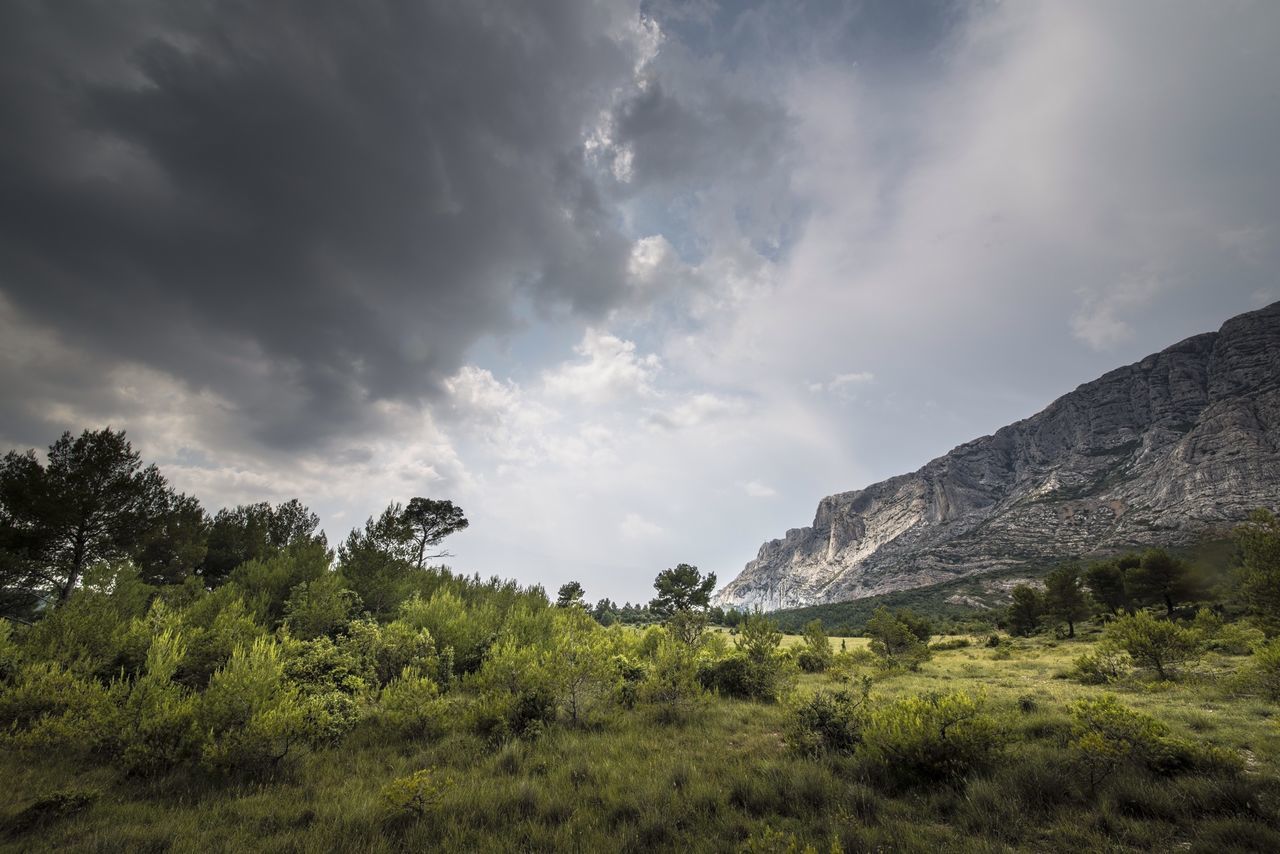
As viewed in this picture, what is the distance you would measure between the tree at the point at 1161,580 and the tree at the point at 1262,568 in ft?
111

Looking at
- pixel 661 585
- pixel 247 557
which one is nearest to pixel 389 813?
pixel 247 557

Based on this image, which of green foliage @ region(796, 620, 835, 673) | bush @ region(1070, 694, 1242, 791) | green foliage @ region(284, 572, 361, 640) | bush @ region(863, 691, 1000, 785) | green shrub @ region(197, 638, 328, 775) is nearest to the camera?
bush @ region(1070, 694, 1242, 791)

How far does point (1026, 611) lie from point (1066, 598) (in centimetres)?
555

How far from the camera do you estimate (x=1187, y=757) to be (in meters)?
7.33

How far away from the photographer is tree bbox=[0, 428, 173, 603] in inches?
880

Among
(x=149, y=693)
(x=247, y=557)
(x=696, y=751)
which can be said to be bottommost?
(x=696, y=751)

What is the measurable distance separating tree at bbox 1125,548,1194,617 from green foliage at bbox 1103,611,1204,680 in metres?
26.6

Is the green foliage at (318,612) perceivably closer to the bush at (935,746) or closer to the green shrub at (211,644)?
the green shrub at (211,644)

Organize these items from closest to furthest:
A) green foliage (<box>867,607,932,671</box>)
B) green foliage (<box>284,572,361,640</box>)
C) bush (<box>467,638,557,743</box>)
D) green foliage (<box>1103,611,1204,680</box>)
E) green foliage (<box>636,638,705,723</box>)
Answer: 1. bush (<box>467,638,557,743</box>)
2. green foliage (<box>636,638,705,723</box>)
3. green foliage (<box>1103,611,1204,680</box>)
4. green foliage (<box>284,572,361,640</box>)
5. green foliage (<box>867,607,932,671</box>)

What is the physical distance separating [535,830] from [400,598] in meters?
26.7

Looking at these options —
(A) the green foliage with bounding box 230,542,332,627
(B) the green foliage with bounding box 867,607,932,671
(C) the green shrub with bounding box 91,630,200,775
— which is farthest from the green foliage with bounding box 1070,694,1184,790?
(A) the green foliage with bounding box 230,542,332,627

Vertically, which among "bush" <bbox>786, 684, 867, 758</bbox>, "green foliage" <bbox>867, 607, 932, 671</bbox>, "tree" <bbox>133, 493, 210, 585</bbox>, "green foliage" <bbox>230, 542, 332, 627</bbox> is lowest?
"green foliage" <bbox>867, 607, 932, 671</bbox>

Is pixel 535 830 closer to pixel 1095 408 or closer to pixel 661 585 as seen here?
pixel 661 585

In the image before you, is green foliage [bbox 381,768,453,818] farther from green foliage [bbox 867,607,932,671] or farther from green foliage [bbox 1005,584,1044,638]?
green foliage [bbox 1005,584,1044,638]
